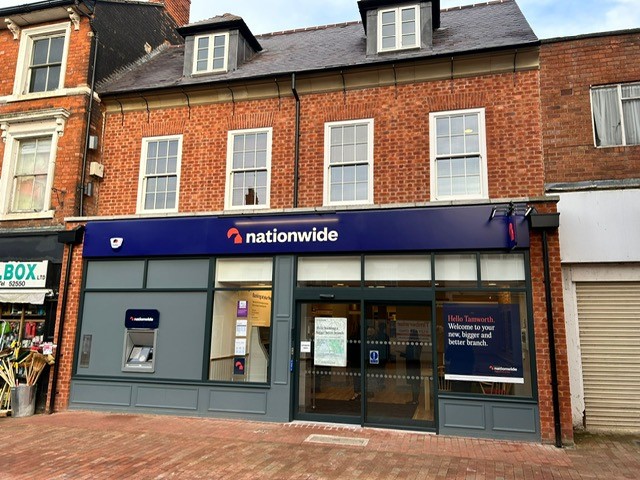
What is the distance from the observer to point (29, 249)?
10484mm

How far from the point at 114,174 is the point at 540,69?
9556 millimetres

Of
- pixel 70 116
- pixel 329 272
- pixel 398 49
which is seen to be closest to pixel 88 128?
pixel 70 116

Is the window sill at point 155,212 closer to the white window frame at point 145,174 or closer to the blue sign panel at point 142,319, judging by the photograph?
the white window frame at point 145,174

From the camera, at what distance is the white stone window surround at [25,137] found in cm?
1068

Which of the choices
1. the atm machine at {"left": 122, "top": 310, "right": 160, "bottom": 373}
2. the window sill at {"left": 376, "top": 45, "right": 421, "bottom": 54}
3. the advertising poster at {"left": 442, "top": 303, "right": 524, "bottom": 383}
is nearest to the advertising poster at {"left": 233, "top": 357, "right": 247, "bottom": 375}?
the atm machine at {"left": 122, "top": 310, "right": 160, "bottom": 373}

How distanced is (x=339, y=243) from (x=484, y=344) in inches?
124

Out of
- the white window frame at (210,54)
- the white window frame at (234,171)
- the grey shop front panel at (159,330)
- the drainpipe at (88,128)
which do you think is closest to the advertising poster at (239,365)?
the grey shop front panel at (159,330)

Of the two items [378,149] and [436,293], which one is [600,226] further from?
[378,149]

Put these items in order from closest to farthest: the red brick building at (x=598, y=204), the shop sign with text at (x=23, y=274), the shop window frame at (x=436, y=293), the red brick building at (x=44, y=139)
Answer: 1. the shop window frame at (x=436, y=293)
2. the red brick building at (x=598, y=204)
3. the shop sign with text at (x=23, y=274)
4. the red brick building at (x=44, y=139)

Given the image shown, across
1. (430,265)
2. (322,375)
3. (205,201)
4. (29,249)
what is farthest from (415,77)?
(29,249)

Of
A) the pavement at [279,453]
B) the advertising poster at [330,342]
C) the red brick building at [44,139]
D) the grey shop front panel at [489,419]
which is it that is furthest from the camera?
the red brick building at [44,139]

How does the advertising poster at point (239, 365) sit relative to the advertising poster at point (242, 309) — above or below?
below

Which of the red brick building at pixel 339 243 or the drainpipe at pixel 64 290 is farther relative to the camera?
the drainpipe at pixel 64 290

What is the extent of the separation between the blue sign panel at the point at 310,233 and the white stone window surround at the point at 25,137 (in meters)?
1.67
